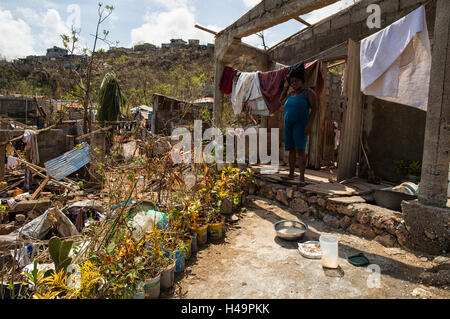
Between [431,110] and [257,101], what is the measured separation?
3.42 m

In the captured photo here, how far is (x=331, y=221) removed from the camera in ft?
12.8

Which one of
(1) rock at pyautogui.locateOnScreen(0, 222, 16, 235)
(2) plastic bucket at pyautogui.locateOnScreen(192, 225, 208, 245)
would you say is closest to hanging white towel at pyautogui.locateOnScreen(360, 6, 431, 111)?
(2) plastic bucket at pyautogui.locateOnScreen(192, 225, 208, 245)

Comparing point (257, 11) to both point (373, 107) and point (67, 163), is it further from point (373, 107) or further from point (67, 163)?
point (67, 163)

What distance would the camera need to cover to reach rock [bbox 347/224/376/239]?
3.44m

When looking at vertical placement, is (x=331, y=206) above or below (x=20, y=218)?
above

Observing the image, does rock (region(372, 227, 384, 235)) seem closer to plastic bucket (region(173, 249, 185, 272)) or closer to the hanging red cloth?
plastic bucket (region(173, 249, 185, 272))

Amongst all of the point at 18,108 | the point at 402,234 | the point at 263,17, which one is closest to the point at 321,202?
the point at 402,234

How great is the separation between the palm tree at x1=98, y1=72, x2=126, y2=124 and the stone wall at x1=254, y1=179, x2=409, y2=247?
9151 millimetres

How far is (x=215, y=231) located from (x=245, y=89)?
3.59 metres

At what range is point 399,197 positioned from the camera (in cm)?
344
